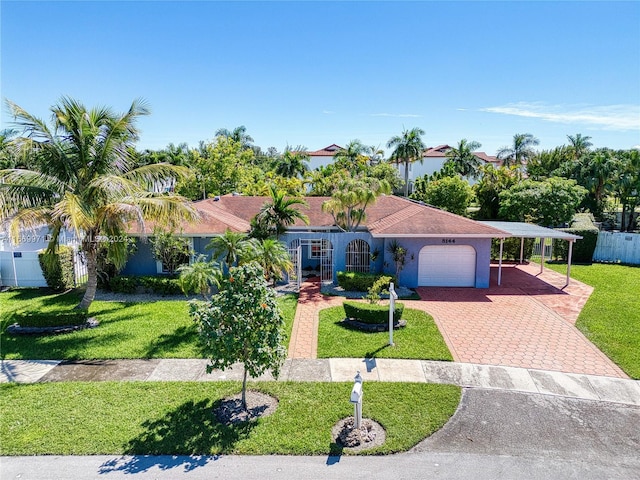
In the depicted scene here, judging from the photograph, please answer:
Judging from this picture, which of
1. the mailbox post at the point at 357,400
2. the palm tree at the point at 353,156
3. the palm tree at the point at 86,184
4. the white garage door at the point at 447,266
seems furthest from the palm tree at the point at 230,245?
the palm tree at the point at 353,156

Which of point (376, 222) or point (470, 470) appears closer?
point (470, 470)

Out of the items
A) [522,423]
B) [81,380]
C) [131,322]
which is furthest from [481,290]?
[81,380]

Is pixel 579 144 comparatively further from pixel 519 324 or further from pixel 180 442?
pixel 180 442

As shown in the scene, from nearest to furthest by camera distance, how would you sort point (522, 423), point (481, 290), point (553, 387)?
point (522, 423) → point (553, 387) → point (481, 290)

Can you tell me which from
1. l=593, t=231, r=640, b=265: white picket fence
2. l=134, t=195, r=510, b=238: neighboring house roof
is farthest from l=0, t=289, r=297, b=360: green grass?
l=593, t=231, r=640, b=265: white picket fence

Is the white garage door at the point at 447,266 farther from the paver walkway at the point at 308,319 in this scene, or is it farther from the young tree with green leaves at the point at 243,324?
the young tree with green leaves at the point at 243,324

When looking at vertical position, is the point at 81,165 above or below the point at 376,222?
above

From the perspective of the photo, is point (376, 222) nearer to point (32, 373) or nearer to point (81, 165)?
point (81, 165)
